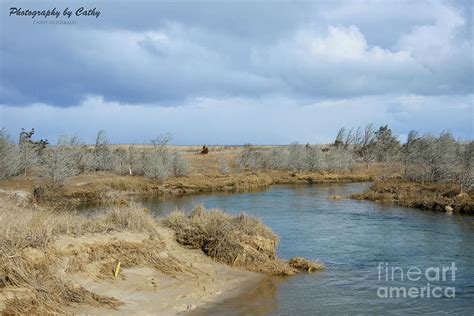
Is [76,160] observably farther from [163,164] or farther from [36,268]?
[36,268]

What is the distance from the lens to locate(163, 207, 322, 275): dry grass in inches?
639

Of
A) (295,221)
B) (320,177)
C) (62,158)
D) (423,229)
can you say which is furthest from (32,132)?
(423,229)

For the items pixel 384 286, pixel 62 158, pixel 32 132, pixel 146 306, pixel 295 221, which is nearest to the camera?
pixel 146 306

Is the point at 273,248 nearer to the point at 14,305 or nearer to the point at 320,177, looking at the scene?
the point at 14,305

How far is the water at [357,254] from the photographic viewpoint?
1295 centimetres

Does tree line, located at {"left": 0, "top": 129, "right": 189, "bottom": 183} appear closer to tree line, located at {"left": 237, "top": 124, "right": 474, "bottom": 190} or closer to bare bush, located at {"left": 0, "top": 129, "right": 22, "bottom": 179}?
bare bush, located at {"left": 0, "top": 129, "right": 22, "bottom": 179}

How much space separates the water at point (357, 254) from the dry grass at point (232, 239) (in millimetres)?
1108

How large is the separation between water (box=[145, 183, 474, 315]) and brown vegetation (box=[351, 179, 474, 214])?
5.47 feet

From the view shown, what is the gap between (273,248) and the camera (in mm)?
17328

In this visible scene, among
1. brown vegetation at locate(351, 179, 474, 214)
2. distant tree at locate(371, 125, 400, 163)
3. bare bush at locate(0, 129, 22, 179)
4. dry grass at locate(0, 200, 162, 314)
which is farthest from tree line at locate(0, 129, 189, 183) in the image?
distant tree at locate(371, 125, 400, 163)

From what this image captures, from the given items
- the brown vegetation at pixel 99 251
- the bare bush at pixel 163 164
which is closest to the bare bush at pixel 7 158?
the bare bush at pixel 163 164

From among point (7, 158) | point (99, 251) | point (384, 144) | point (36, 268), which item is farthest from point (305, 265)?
point (384, 144)

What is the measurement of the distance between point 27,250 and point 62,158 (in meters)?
31.1

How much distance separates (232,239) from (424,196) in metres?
24.0
